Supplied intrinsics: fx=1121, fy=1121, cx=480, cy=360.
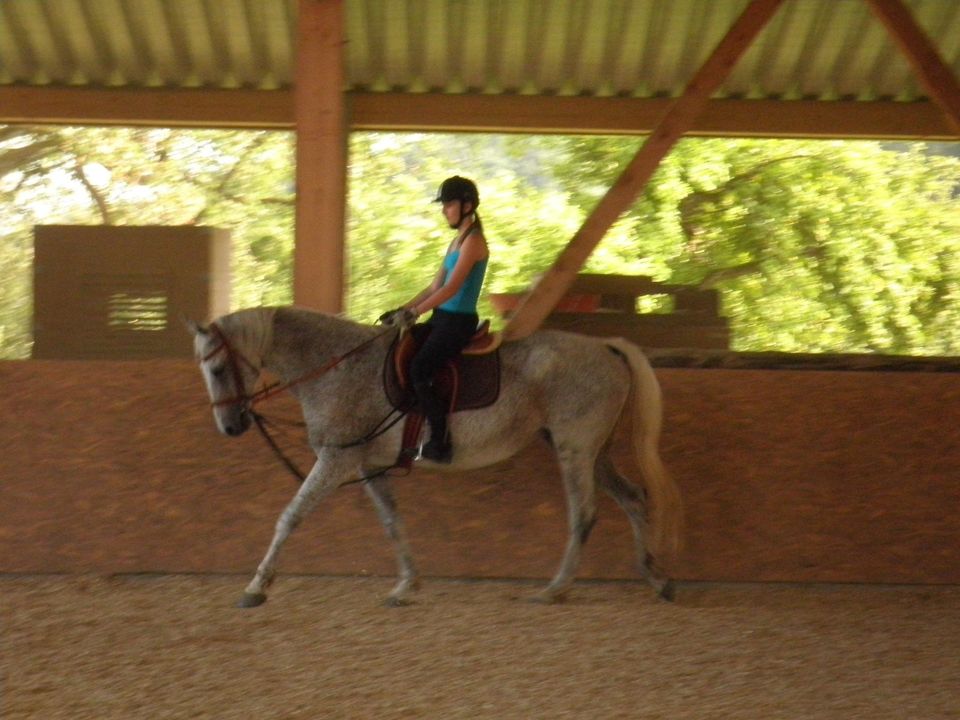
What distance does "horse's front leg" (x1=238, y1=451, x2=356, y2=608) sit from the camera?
20.3ft

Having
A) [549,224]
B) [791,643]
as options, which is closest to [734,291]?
[549,224]

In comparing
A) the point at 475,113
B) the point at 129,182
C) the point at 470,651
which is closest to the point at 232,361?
the point at 470,651

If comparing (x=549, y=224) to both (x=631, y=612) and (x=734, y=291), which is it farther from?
(x=631, y=612)

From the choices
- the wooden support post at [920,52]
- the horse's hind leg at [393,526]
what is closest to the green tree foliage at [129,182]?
the horse's hind leg at [393,526]

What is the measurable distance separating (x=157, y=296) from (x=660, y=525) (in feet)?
15.5

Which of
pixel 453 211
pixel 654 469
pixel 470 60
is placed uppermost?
pixel 470 60

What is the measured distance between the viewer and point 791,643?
577 centimetres

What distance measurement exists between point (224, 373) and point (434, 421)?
120 cm

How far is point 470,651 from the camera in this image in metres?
5.53

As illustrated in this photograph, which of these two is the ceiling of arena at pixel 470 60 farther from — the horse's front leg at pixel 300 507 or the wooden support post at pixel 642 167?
the horse's front leg at pixel 300 507

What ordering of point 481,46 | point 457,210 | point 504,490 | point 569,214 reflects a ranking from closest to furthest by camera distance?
1. point 457,210
2. point 504,490
3. point 481,46
4. point 569,214

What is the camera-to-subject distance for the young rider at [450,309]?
245 inches

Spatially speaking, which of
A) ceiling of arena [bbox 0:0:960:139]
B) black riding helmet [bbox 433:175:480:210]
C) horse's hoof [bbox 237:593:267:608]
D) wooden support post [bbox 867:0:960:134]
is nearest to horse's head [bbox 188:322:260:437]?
horse's hoof [bbox 237:593:267:608]

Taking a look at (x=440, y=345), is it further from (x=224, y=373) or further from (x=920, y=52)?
(x=920, y=52)
